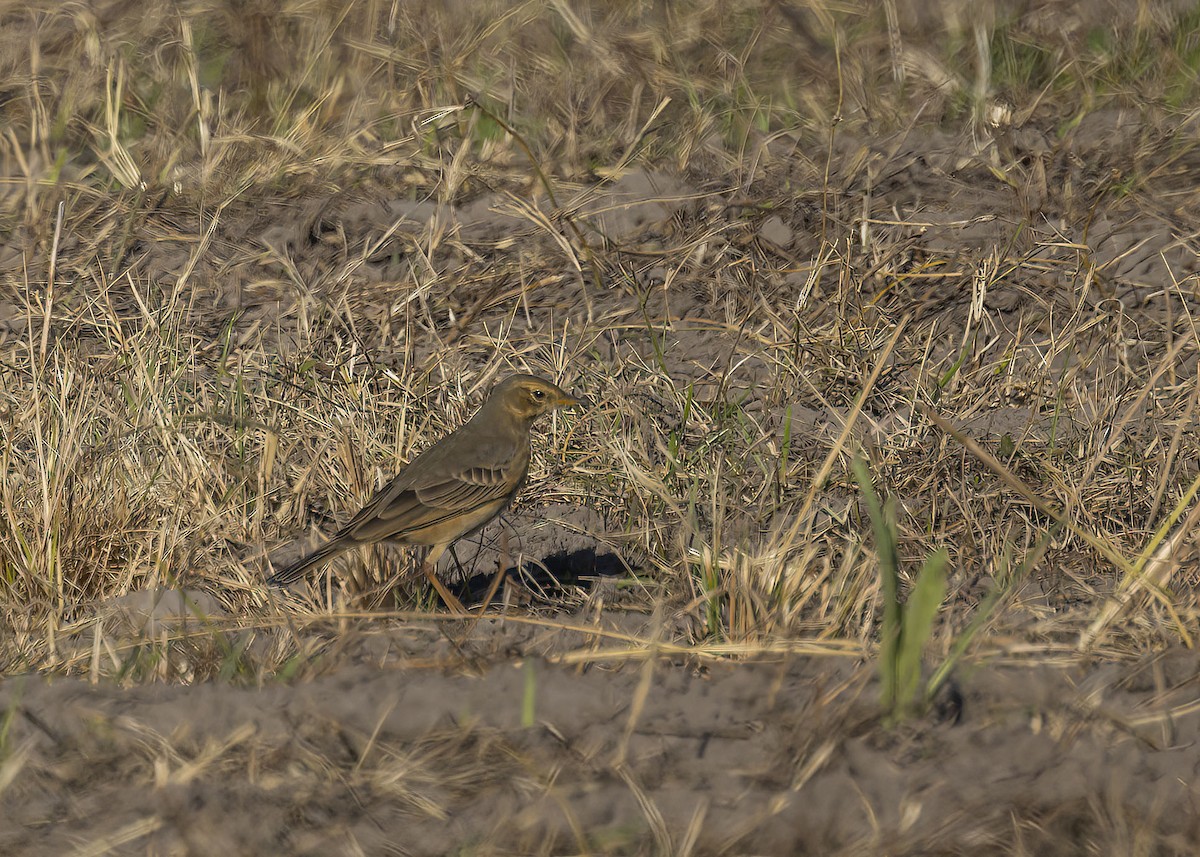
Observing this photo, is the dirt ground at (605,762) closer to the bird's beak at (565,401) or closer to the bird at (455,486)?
the bird at (455,486)

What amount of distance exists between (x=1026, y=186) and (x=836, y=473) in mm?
2069

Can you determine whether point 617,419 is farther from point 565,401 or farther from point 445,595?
point 445,595

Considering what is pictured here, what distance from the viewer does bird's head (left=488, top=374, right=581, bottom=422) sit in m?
5.20


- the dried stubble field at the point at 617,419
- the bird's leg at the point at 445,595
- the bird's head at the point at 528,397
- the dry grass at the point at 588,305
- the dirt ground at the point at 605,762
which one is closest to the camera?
the dirt ground at the point at 605,762

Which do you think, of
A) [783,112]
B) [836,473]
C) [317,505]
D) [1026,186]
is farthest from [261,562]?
[783,112]

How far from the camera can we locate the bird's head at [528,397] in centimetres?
520

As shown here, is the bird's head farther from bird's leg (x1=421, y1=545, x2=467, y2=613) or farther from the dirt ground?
the dirt ground

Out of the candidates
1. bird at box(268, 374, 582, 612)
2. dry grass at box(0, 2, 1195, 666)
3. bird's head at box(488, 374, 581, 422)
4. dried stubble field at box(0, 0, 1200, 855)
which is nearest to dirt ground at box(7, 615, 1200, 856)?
dried stubble field at box(0, 0, 1200, 855)

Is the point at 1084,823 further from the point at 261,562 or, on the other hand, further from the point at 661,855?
the point at 261,562

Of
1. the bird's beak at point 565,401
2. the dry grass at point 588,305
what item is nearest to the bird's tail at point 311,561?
the dry grass at point 588,305

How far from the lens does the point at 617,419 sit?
5.64 m

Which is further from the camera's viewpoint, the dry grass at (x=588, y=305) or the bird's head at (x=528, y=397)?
the bird's head at (x=528, y=397)

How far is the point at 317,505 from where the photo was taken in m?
5.34

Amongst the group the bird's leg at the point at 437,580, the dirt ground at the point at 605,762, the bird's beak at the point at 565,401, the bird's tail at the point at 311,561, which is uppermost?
the dirt ground at the point at 605,762
